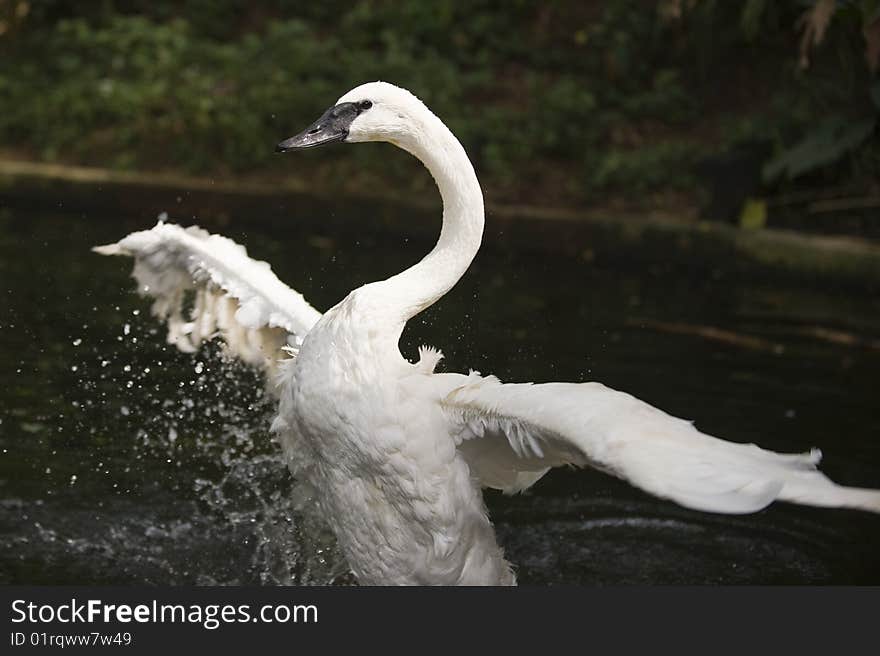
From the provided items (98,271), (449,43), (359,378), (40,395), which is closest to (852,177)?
(449,43)

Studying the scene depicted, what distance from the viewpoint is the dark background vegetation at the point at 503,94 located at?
11.3 metres

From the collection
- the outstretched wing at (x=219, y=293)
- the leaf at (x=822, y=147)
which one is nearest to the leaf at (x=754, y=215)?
the leaf at (x=822, y=147)

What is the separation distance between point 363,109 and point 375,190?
25.7ft

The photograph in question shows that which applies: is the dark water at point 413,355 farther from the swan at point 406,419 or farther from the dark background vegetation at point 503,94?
the dark background vegetation at point 503,94

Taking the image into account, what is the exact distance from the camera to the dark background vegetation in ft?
37.1

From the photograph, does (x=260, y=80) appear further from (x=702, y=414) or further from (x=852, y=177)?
(x=702, y=414)

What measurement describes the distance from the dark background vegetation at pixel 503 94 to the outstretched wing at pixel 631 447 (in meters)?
7.34

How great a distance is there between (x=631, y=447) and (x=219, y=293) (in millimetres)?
2354

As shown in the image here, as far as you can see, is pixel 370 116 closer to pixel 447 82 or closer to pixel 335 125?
pixel 335 125

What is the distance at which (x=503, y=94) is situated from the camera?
43.7 feet

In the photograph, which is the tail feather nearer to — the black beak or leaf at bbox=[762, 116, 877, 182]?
the black beak

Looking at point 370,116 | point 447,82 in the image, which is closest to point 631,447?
point 370,116

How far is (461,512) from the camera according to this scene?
4066mm

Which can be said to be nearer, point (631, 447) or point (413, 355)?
point (631, 447)
